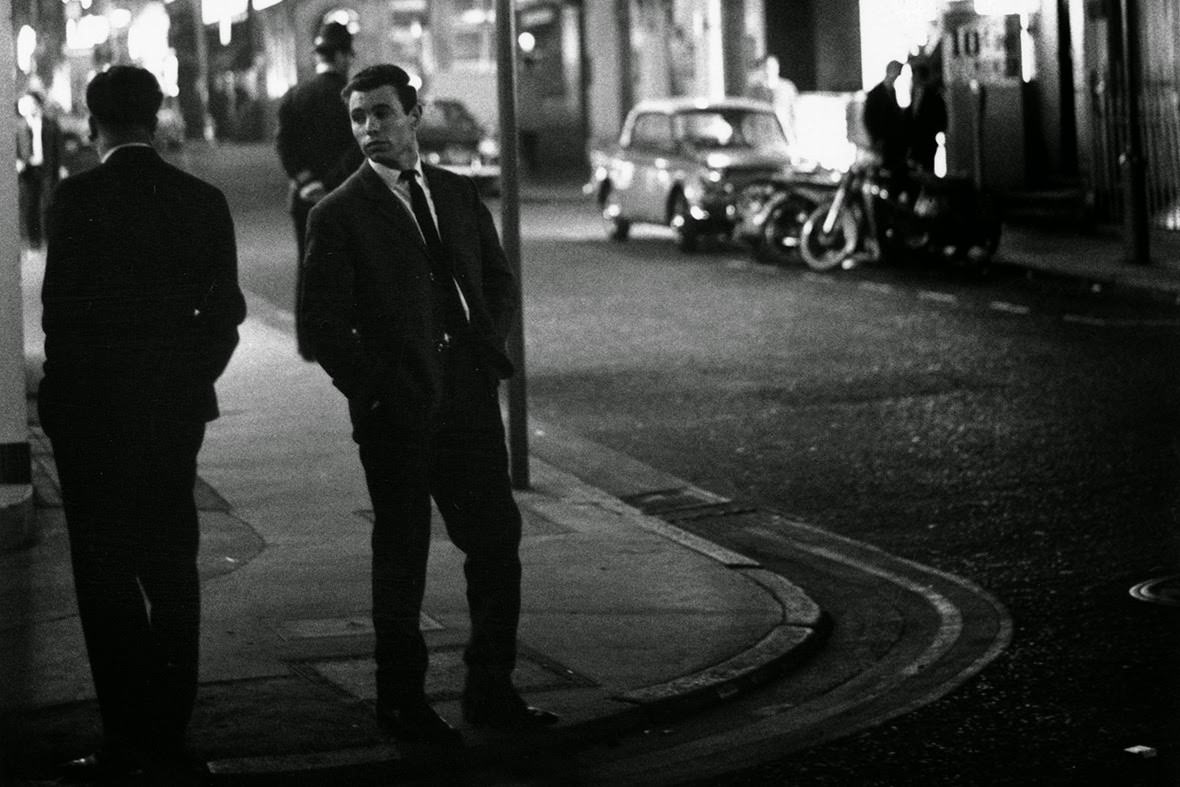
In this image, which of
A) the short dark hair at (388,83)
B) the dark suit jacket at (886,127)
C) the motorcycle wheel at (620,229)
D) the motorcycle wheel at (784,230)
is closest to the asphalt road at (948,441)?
the motorcycle wheel at (784,230)

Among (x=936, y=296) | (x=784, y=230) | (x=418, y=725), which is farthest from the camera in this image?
(x=784, y=230)

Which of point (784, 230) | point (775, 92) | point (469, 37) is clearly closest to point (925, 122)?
point (784, 230)

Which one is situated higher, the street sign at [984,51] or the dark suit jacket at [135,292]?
the street sign at [984,51]

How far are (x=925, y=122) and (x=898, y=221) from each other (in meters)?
1.64

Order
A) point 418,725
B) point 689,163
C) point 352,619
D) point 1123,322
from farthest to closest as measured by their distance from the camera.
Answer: point 689,163 < point 1123,322 < point 352,619 < point 418,725

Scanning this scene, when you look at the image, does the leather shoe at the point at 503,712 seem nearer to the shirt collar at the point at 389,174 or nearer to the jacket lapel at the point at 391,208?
the jacket lapel at the point at 391,208

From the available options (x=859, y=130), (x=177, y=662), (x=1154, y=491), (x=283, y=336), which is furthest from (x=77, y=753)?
(x=859, y=130)

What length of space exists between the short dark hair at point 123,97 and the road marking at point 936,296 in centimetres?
1215

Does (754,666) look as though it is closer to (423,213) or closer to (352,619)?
(352,619)

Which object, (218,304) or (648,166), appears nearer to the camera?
(218,304)

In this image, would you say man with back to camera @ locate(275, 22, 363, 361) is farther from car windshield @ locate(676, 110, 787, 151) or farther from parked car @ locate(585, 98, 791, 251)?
car windshield @ locate(676, 110, 787, 151)

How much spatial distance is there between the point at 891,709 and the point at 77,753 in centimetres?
226

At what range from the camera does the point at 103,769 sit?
5863 millimetres

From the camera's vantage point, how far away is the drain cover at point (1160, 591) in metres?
7.68
